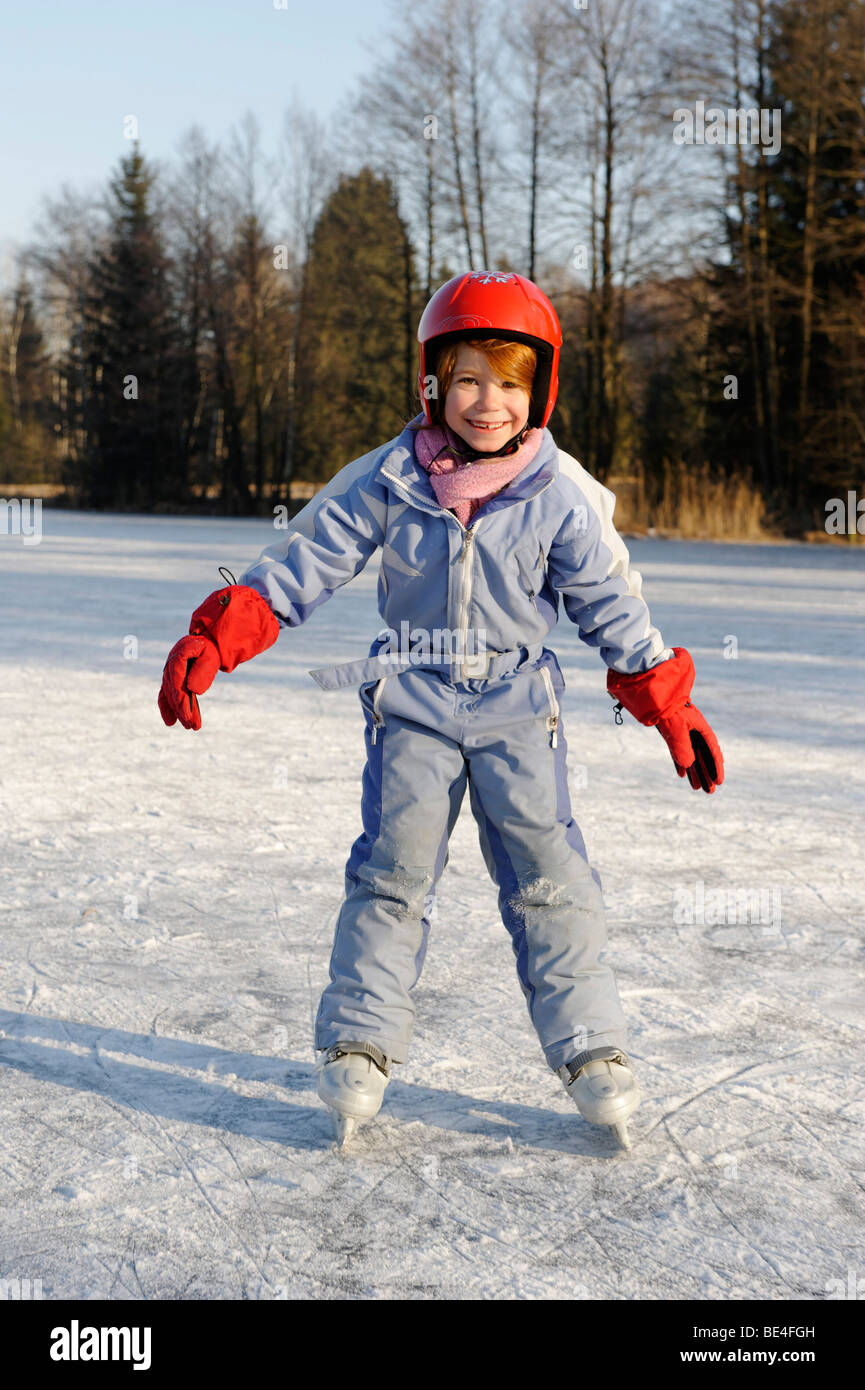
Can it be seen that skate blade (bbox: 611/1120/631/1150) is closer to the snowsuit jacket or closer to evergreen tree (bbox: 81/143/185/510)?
the snowsuit jacket

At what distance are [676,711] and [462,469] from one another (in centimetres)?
55

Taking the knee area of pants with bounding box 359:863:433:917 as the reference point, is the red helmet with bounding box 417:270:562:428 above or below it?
above

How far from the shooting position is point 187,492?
113ft

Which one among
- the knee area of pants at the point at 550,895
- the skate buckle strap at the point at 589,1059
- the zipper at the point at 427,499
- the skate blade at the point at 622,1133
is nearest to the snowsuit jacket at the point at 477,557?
the zipper at the point at 427,499

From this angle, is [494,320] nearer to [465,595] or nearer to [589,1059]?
[465,595]

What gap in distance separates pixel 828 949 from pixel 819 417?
2069 cm

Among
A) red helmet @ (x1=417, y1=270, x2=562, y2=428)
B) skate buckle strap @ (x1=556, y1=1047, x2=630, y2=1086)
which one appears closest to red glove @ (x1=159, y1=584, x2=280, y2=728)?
red helmet @ (x1=417, y1=270, x2=562, y2=428)

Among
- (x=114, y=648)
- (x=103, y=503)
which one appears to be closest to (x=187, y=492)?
(x=103, y=503)

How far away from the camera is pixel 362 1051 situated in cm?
215

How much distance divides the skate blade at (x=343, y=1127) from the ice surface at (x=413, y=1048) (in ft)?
0.13

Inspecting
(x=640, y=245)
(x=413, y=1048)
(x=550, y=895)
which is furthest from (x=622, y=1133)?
(x=640, y=245)

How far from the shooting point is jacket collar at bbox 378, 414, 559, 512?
215cm

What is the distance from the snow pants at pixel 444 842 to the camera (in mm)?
2166

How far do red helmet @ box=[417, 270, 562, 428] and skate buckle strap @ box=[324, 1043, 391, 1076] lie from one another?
3.48 feet
